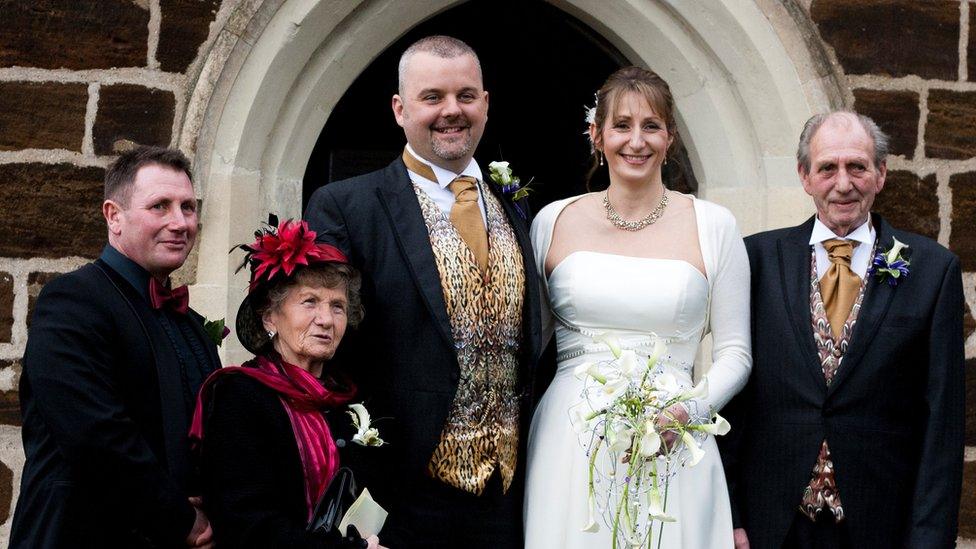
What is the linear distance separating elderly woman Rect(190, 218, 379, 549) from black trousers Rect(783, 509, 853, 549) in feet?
3.37

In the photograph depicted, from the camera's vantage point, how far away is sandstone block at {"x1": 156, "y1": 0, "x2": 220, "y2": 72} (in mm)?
3766

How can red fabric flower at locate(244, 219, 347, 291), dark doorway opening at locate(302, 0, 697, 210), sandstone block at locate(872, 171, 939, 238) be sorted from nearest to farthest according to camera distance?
red fabric flower at locate(244, 219, 347, 291) → sandstone block at locate(872, 171, 939, 238) → dark doorway opening at locate(302, 0, 697, 210)

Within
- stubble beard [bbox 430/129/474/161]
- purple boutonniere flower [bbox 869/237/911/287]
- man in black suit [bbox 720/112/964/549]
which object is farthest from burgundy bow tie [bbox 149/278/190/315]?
purple boutonniere flower [bbox 869/237/911/287]

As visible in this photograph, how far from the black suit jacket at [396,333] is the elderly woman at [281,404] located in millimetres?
160

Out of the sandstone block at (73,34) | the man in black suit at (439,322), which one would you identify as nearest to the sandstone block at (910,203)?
the man in black suit at (439,322)

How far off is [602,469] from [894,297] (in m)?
0.80

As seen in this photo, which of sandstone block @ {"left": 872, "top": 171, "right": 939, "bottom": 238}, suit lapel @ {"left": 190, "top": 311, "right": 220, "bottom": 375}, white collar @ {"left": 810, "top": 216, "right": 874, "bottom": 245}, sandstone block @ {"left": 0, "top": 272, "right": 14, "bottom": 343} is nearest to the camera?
suit lapel @ {"left": 190, "top": 311, "right": 220, "bottom": 375}

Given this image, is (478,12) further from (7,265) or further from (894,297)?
(894,297)

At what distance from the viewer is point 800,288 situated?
317 cm

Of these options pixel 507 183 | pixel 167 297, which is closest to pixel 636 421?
pixel 507 183

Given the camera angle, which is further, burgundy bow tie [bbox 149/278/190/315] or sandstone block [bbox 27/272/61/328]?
sandstone block [bbox 27/272/61/328]

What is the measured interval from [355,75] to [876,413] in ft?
6.29

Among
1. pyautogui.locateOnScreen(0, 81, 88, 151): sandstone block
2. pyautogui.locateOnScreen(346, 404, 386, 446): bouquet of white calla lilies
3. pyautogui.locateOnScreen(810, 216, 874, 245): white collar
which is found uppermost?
pyautogui.locateOnScreen(0, 81, 88, 151): sandstone block

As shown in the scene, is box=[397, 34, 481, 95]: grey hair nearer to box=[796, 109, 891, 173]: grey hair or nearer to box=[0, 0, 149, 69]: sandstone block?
box=[796, 109, 891, 173]: grey hair
